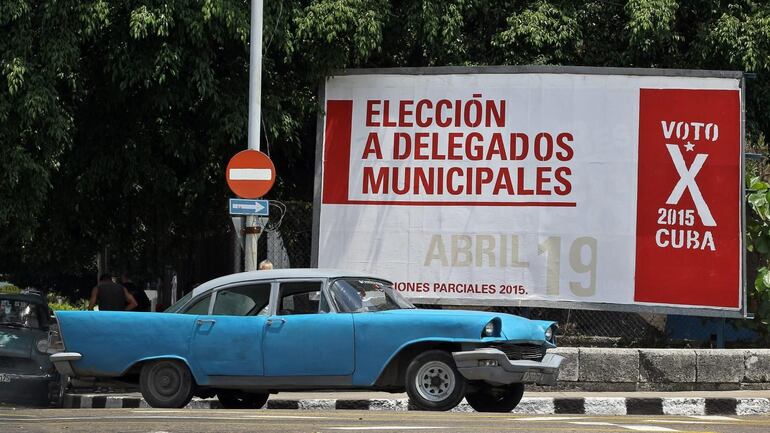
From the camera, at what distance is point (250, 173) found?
15266 mm

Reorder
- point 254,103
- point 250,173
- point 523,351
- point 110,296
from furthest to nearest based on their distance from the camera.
A: point 110,296 → point 254,103 → point 250,173 → point 523,351

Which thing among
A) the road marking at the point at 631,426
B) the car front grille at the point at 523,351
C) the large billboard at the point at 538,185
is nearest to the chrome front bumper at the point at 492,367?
the car front grille at the point at 523,351

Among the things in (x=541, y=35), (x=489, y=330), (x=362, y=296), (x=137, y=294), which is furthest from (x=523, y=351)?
(x=137, y=294)

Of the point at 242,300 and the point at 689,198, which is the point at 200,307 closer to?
the point at 242,300

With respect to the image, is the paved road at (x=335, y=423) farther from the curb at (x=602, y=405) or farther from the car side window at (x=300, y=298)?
the curb at (x=602, y=405)

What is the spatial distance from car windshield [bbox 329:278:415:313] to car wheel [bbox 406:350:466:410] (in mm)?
817

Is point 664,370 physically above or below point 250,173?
below

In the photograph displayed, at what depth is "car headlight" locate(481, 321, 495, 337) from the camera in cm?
1169

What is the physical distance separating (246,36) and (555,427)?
328 inches

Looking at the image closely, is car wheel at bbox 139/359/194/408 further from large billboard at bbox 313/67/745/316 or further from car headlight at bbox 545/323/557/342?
large billboard at bbox 313/67/745/316

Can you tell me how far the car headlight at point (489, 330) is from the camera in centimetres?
1169

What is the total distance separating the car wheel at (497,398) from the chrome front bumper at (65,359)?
12.4 ft

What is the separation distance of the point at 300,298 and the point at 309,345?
53 cm

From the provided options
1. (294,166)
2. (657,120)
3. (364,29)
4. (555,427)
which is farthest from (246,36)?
(555,427)
